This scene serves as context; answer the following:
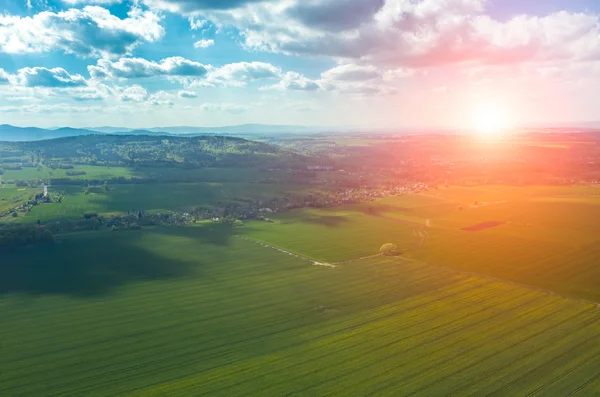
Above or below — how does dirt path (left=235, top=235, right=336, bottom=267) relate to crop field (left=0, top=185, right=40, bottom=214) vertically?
below

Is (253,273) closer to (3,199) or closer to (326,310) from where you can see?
(326,310)

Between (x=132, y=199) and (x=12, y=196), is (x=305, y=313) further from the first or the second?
(x=12, y=196)

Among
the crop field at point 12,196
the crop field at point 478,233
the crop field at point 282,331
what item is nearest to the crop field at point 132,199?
the crop field at point 12,196

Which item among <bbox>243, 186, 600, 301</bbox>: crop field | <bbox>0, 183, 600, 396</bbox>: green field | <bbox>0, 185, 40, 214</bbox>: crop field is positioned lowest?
<bbox>243, 186, 600, 301</bbox>: crop field

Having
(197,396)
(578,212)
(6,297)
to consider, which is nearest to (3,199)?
(6,297)

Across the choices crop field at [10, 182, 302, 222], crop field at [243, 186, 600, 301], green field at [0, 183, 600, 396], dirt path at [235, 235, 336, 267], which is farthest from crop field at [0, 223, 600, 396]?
crop field at [10, 182, 302, 222]

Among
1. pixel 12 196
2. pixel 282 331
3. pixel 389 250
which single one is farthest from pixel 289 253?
pixel 12 196

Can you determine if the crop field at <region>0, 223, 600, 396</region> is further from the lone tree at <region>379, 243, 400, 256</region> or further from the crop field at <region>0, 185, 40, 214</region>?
the crop field at <region>0, 185, 40, 214</region>
